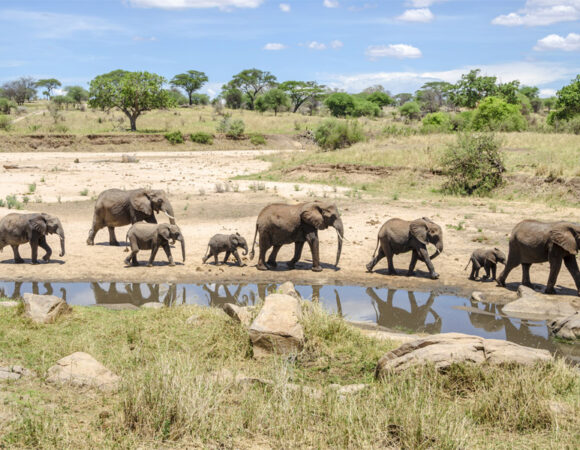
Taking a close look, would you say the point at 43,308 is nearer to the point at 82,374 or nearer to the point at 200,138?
the point at 82,374

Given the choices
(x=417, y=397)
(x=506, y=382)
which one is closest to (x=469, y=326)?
(x=506, y=382)

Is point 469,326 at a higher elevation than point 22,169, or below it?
below

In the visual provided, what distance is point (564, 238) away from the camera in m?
11.0

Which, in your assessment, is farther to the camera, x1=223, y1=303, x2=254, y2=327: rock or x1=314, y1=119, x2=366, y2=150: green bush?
x1=314, y1=119, x2=366, y2=150: green bush

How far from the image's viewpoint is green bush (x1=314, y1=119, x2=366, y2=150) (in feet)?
119

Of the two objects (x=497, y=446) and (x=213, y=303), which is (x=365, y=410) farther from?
(x=213, y=303)

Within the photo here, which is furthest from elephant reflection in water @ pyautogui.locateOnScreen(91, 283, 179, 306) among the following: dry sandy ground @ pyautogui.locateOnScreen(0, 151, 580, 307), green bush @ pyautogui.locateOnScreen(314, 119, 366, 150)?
green bush @ pyautogui.locateOnScreen(314, 119, 366, 150)

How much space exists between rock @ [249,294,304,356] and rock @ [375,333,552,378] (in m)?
1.24

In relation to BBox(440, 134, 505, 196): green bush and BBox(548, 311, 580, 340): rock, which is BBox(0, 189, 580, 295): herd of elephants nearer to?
BBox(548, 311, 580, 340): rock

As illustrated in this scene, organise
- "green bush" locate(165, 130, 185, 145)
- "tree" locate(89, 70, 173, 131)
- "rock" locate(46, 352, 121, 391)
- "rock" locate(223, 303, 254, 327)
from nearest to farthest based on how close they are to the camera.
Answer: "rock" locate(46, 352, 121, 391), "rock" locate(223, 303, 254, 327), "green bush" locate(165, 130, 185, 145), "tree" locate(89, 70, 173, 131)

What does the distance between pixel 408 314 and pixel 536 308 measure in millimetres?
2378

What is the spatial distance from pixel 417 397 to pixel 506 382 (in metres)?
1.07

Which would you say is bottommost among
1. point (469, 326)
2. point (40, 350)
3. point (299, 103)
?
point (469, 326)

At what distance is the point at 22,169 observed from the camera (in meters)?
31.4
